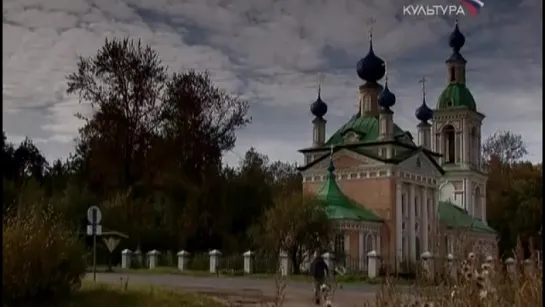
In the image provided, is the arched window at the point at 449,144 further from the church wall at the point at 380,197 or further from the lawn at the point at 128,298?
the lawn at the point at 128,298

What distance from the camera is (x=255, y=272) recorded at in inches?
282

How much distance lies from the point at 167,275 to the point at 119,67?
1292 mm

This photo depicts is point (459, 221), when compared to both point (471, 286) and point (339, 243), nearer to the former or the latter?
point (471, 286)

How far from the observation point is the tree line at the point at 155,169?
324cm

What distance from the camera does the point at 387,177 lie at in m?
7.29

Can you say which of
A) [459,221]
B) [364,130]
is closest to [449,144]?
[364,130]

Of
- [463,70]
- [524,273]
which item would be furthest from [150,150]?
[524,273]

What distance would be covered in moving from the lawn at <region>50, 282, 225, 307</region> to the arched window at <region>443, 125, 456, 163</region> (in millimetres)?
2720

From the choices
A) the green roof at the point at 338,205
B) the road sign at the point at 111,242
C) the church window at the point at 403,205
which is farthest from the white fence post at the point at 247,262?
the road sign at the point at 111,242

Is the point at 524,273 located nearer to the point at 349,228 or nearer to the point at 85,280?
the point at 85,280

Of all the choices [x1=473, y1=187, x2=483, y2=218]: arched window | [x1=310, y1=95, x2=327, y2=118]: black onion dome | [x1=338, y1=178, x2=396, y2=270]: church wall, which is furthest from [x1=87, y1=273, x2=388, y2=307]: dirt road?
[x1=338, y1=178, x2=396, y2=270]: church wall

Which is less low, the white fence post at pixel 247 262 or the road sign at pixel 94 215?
the road sign at pixel 94 215

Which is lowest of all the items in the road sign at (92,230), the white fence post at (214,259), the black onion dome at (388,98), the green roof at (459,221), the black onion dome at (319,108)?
the white fence post at (214,259)

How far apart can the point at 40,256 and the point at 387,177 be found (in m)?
4.41
